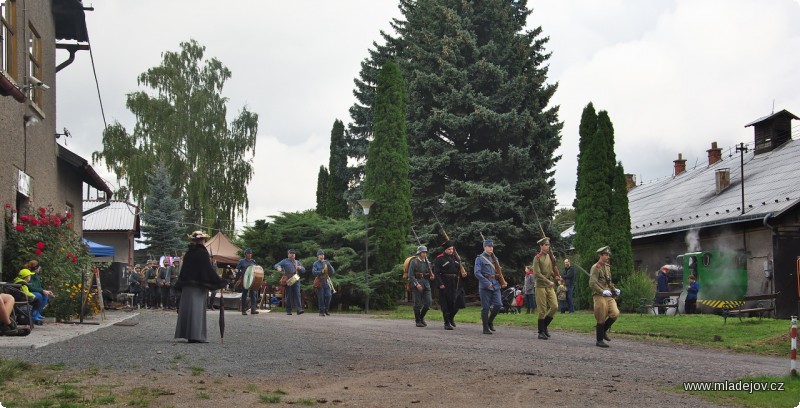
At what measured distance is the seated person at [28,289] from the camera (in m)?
16.1

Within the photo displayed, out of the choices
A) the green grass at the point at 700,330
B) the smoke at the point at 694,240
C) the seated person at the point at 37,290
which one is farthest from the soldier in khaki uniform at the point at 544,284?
the smoke at the point at 694,240

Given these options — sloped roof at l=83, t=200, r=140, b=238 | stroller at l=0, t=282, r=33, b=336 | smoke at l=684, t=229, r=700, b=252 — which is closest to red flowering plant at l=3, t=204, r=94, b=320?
stroller at l=0, t=282, r=33, b=336

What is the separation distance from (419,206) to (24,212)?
2513 cm

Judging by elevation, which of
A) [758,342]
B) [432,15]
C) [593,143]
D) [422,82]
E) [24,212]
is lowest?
[758,342]

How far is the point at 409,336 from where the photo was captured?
18.0 meters

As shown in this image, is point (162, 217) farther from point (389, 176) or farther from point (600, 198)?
point (600, 198)

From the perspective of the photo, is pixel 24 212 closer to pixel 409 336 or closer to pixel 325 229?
pixel 409 336

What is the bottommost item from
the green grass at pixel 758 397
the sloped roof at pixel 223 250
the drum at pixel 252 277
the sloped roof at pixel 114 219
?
the green grass at pixel 758 397

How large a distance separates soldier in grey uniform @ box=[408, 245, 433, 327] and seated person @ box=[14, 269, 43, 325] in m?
8.40

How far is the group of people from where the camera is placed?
33.1m

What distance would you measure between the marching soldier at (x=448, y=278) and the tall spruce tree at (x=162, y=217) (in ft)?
114

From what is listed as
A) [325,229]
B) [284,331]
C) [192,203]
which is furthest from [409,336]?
[192,203]

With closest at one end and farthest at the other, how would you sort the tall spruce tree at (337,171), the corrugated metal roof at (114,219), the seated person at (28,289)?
the seated person at (28,289) < the corrugated metal roof at (114,219) < the tall spruce tree at (337,171)

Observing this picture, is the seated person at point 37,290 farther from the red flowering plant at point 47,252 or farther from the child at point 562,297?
the child at point 562,297
